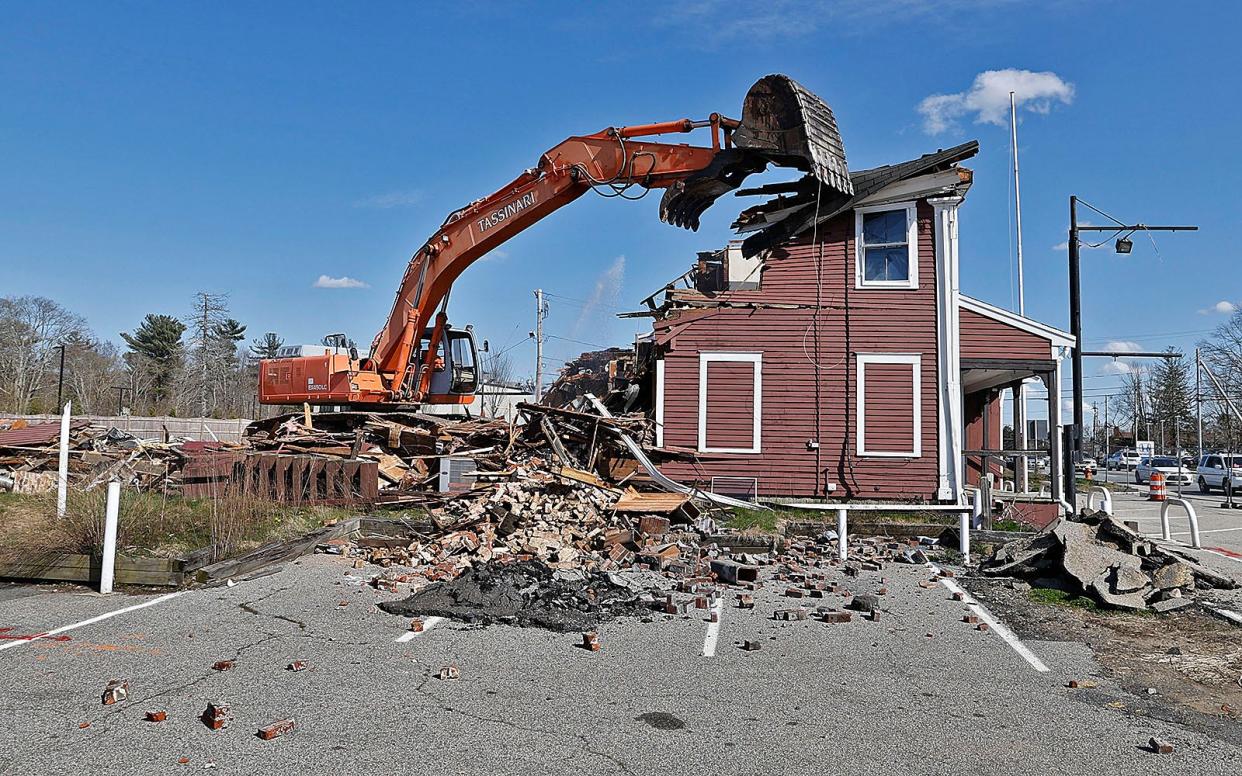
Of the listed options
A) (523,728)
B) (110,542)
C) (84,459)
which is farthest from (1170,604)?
(84,459)

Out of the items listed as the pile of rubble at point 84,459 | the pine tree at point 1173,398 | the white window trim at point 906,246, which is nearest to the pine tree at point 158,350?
the pile of rubble at point 84,459

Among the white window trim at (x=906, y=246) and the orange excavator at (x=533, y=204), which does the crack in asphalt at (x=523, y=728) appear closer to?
the orange excavator at (x=533, y=204)

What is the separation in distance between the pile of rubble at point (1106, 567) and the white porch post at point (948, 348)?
486 cm

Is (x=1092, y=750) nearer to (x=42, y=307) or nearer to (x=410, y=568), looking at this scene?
(x=410, y=568)

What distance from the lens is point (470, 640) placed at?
298 inches

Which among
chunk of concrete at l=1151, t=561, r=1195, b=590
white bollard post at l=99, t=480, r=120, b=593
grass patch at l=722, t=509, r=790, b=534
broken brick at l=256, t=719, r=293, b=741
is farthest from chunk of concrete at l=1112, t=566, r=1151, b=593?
white bollard post at l=99, t=480, r=120, b=593

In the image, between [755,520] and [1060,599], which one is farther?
[755,520]

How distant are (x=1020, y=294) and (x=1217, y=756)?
25.1 meters

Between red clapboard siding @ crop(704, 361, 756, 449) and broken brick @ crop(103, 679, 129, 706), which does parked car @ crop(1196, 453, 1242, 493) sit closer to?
red clapboard siding @ crop(704, 361, 756, 449)

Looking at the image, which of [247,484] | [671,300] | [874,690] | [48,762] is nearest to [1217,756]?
[874,690]

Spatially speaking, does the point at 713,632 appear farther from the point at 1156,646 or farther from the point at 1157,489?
the point at 1157,489

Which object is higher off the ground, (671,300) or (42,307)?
(42,307)

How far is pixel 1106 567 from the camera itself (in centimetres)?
995

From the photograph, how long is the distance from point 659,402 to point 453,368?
4.51 metres
